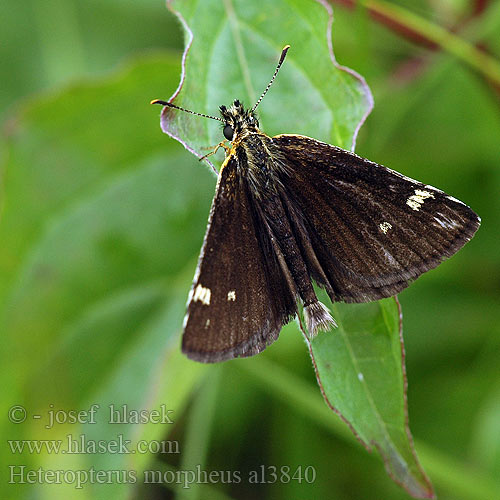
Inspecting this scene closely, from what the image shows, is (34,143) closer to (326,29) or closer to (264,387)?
(326,29)

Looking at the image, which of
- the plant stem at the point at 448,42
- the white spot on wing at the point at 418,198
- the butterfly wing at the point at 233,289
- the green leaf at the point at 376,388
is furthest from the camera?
the plant stem at the point at 448,42

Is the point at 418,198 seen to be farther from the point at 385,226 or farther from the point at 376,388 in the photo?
the point at 376,388

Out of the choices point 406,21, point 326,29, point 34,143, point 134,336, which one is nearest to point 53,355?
point 134,336

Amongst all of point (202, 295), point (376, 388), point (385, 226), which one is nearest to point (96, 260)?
point (202, 295)

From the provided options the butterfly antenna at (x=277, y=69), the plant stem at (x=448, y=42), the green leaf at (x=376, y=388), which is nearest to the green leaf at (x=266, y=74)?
the butterfly antenna at (x=277, y=69)

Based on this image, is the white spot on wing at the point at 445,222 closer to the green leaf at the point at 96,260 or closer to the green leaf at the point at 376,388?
the green leaf at the point at 376,388

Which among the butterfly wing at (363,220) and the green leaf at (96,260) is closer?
the butterfly wing at (363,220)
